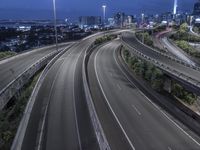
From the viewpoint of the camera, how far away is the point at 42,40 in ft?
618

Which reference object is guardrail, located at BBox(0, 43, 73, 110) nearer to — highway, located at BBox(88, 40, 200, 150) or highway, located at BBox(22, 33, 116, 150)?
highway, located at BBox(22, 33, 116, 150)

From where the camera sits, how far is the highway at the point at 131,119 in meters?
35.3

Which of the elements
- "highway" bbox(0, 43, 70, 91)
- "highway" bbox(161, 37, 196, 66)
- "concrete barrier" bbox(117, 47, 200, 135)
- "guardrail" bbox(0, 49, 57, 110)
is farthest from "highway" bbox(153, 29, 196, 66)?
"guardrail" bbox(0, 49, 57, 110)

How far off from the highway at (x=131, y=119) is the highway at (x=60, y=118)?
2.86 m

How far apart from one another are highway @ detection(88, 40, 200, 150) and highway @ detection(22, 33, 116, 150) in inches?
113

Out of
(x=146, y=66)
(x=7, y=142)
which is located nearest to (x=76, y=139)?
(x=7, y=142)

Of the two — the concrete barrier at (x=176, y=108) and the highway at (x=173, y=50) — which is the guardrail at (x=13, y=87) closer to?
the concrete barrier at (x=176, y=108)

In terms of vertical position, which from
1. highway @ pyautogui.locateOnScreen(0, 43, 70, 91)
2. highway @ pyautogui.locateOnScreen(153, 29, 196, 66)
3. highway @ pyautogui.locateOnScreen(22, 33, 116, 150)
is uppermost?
highway @ pyautogui.locateOnScreen(22, 33, 116, 150)

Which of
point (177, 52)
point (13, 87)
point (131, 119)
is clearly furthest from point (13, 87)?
point (177, 52)

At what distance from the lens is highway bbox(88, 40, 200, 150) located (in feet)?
116

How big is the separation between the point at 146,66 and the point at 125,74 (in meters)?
5.23

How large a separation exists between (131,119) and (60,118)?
8.72 metres

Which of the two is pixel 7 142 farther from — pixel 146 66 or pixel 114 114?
pixel 146 66

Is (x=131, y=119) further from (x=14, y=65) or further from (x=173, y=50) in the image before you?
(x=173, y=50)
